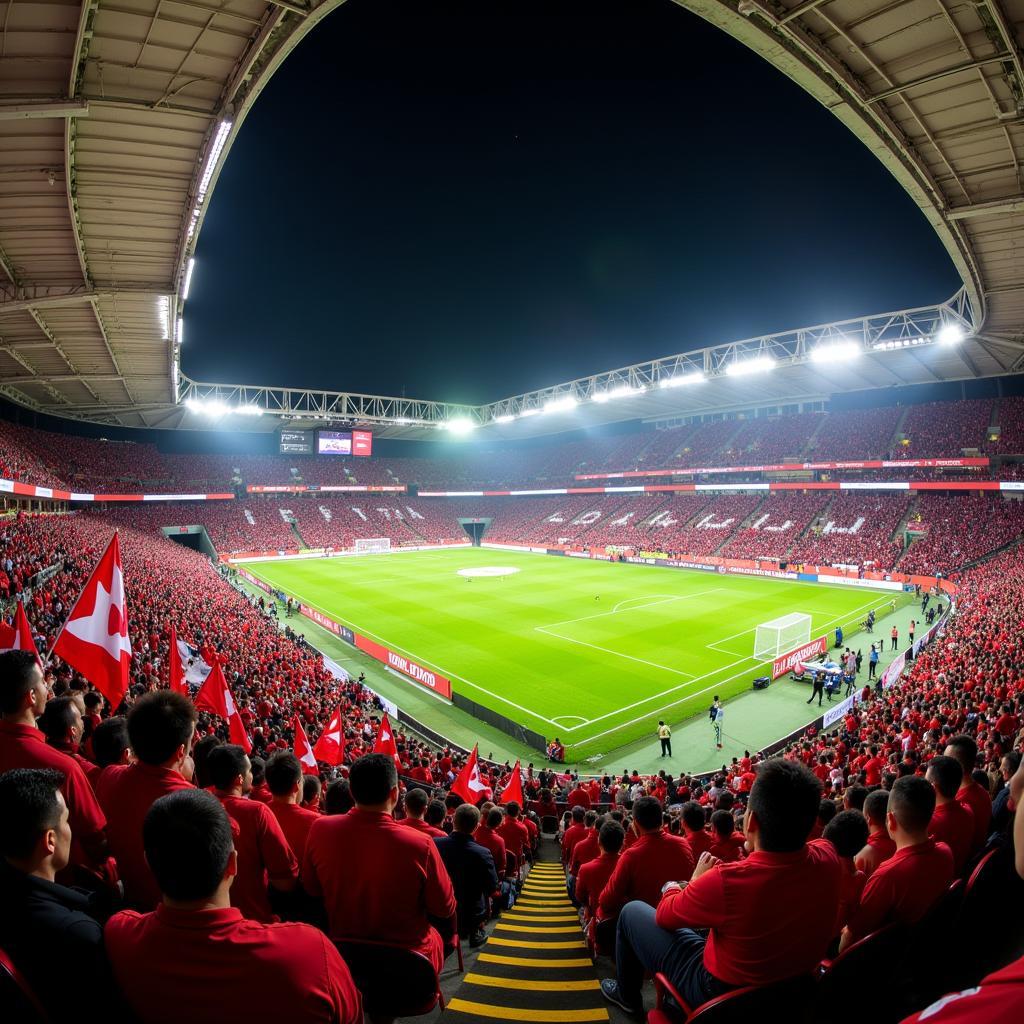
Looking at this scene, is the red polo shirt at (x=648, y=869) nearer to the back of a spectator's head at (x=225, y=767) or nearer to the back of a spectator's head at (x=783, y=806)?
the back of a spectator's head at (x=783, y=806)

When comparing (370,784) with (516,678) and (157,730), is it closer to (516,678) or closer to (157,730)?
(157,730)

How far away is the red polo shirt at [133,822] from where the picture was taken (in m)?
3.28

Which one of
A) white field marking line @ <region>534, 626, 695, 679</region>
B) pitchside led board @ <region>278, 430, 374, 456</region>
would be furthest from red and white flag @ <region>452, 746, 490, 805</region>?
pitchside led board @ <region>278, 430, 374, 456</region>

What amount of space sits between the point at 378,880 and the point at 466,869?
188 cm

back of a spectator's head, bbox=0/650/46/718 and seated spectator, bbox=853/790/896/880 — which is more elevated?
back of a spectator's head, bbox=0/650/46/718

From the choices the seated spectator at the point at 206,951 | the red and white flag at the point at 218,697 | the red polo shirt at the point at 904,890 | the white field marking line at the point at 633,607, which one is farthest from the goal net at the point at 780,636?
the seated spectator at the point at 206,951

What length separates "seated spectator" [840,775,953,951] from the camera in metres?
3.22

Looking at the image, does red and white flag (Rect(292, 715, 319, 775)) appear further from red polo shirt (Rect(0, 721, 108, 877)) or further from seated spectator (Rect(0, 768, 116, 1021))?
seated spectator (Rect(0, 768, 116, 1021))

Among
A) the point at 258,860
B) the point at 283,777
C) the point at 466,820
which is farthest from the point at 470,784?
the point at 258,860

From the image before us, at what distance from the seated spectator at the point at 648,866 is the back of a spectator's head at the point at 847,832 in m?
1.06

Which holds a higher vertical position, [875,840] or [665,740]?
[875,840]

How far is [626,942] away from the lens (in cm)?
362

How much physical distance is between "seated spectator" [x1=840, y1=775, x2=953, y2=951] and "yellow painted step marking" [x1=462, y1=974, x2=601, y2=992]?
1.87 meters

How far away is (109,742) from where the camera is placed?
4309mm
